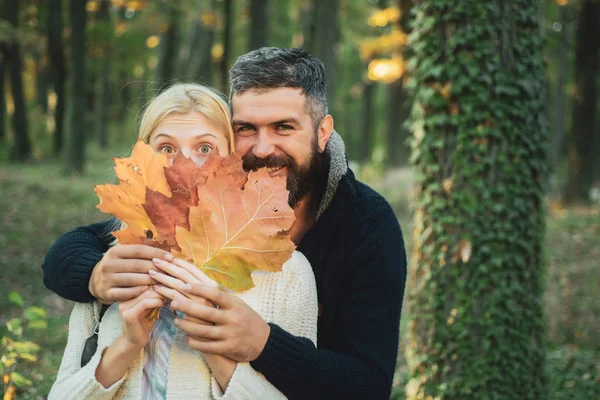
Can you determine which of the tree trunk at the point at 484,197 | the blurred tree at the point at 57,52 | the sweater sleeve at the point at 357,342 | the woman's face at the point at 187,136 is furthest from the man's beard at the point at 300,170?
the blurred tree at the point at 57,52

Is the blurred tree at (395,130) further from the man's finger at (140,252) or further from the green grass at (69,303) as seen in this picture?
the man's finger at (140,252)

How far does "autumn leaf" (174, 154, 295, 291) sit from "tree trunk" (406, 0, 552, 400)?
2.39 metres

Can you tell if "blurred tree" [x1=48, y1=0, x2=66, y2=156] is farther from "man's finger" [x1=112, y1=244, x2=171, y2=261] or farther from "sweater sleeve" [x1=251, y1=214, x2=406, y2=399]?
"man's finger" [x1=112, y1=244, x2=171, y2=261]

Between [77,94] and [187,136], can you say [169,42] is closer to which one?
[77,94]

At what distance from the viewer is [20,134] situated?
1817 cm

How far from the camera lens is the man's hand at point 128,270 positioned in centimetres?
171

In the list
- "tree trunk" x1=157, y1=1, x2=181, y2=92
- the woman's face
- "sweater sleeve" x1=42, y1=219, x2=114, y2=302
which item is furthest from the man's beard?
"tree trunk" x1=157, y1=1, x2=181, y2=92

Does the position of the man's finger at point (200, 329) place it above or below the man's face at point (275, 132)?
below

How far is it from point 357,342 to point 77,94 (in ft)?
44.8

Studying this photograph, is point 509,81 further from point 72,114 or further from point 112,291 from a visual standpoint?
point 72,114

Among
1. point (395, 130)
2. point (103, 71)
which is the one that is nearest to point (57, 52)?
point (103, 71)

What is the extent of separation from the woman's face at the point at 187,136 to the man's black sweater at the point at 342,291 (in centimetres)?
55

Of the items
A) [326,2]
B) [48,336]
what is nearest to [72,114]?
[326,2]

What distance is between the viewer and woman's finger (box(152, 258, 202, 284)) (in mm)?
1676
